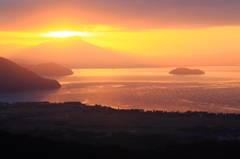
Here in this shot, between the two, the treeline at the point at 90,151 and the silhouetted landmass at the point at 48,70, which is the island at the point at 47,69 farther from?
the treeline at the point at 90,151

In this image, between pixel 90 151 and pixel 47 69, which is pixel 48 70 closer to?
pixel 47 69

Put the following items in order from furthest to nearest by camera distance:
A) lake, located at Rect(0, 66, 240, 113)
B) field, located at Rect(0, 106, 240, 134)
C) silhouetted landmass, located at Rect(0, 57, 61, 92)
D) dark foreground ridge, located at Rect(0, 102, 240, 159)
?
silhouetted landmass, located at Rect(0, 57, 61, 92), lake, located at Rect(0, 66, 240, 113), field, located at Rect(0, 106, 240, 134), dark foreground ridge, located at Rect(0, 102, 240, 159)

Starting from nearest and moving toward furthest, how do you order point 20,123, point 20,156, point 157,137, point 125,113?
point 20,156 < point 157,137 < point 20,123 < point 125,113

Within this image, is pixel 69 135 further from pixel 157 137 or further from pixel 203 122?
pixel 203 122

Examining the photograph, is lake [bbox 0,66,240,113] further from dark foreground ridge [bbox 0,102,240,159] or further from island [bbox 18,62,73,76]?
island [bbox 18,62,73,76]

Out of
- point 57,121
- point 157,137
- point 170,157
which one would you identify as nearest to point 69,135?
point 57,121

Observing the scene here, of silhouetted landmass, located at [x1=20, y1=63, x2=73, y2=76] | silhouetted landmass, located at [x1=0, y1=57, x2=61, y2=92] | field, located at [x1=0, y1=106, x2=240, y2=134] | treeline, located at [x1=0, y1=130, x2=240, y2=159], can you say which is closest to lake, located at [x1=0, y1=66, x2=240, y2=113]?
silhouetted landmass, located at [x1=0, y1=57, x2=61, y2=92]

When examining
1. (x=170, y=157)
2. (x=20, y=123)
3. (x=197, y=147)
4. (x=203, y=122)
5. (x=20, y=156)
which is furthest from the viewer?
(x=203, y=122)

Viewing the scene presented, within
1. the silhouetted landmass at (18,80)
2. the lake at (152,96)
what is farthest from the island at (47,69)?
the lake at (152,96)
